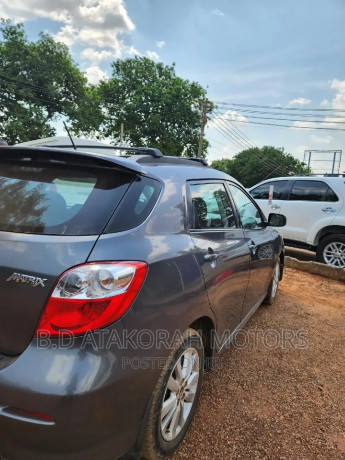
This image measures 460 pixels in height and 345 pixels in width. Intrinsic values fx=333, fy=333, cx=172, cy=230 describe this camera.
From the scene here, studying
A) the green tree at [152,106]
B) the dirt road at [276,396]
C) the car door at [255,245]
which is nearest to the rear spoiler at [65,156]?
the car door at [255,245]

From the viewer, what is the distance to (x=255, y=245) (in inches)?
119

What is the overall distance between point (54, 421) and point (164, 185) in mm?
1247

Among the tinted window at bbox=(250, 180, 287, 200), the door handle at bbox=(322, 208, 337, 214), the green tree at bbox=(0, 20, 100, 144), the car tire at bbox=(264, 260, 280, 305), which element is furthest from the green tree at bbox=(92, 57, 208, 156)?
the car tire at bbox=(264, 260, 280, 305)

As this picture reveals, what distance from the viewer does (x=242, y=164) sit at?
52.3 m

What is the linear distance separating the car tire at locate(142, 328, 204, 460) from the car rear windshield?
2.61ft

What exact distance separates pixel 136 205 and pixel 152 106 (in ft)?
92.4

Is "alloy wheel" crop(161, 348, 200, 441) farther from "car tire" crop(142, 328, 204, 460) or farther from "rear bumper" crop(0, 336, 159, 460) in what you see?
"rear bumper" crop(0, 336, 159, 460)

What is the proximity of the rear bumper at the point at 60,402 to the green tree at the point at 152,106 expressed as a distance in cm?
2721

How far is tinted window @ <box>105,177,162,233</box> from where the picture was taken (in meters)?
1.52

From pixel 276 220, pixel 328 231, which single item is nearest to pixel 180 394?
pixel 276 220

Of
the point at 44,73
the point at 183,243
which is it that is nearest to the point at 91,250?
the point at 183,243

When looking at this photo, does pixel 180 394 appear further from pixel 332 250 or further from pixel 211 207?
pixel 332 250

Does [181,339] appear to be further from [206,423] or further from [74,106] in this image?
[74,106]

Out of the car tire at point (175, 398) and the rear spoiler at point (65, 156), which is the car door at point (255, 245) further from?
the rear spoiler at point (65, 156)
